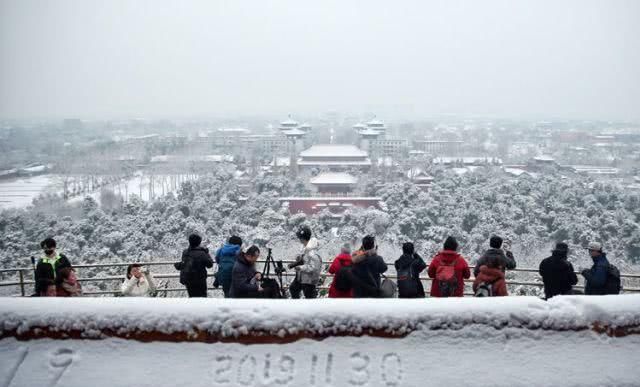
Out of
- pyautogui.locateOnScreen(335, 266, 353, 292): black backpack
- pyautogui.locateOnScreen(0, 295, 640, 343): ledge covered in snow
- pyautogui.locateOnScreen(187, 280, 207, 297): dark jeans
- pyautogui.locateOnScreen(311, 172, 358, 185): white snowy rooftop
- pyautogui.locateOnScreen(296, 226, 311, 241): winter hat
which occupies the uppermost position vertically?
pyautogui.locateOnScreen(0, 295, 640, 343): ledge covered in snow

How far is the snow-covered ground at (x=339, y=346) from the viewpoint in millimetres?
1542

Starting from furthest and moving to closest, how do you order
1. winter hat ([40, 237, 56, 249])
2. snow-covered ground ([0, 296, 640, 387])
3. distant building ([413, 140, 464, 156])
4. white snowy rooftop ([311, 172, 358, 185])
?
distant building ([413, 140, 464, 156]), white snowy rooftop ([311, 172, 358, 185]), winter hat ([40, 237, 56, 249]), snow-covered ground ([0, 296, 640, 387])

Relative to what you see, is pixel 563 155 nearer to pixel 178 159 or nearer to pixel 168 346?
pixel 178 159

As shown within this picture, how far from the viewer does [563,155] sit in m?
42.6

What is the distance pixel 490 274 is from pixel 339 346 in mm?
1548

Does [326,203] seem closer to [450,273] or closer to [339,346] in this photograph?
[450,273]

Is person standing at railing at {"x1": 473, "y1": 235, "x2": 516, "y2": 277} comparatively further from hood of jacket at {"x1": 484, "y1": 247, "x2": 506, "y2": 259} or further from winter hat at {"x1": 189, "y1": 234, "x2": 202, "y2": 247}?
winter hat at {"x1": 189, "y1": 234, "x2": 202, "y2": 247}

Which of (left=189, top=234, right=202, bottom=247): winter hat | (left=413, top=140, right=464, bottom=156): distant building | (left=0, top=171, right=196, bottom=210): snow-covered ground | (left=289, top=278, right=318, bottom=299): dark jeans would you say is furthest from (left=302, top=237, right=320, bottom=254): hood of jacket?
(left=413, top=140, right=464, bottom=156): distant building

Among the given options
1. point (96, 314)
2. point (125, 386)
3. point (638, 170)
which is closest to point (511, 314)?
point (125, 386)

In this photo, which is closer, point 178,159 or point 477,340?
point 477,340

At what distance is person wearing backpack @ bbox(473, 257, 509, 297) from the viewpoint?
284 cm

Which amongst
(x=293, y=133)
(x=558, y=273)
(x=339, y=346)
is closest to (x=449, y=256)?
(x=558, y=273)

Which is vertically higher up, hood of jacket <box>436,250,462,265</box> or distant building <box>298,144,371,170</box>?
hood of jacket <box>436,250,462,265</box>

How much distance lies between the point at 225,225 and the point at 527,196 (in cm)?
1081
